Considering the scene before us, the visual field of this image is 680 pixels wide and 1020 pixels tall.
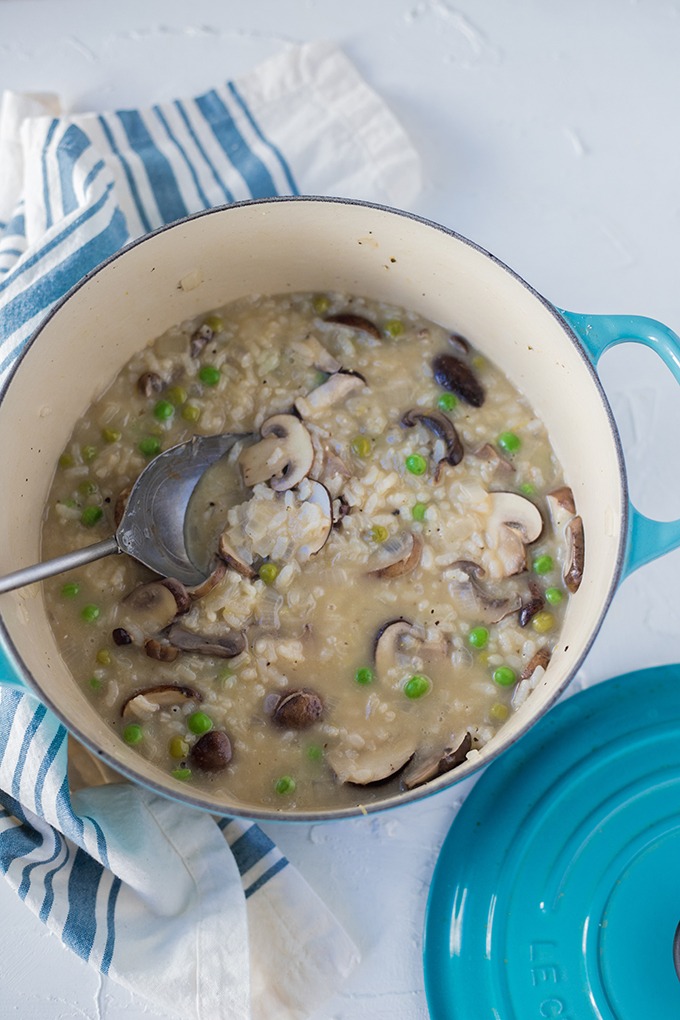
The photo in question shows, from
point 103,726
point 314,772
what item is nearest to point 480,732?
point 314,772

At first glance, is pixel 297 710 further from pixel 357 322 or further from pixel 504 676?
pixel 357 322

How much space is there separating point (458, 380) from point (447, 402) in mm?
63

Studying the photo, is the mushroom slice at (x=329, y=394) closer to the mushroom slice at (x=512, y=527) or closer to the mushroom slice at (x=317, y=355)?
the mushroom slice at (x=317, y=355)

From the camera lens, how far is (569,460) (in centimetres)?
257

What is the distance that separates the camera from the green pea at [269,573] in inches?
96.9

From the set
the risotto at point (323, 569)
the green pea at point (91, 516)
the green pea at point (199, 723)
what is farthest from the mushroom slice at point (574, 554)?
the green pea at point (91, 516)

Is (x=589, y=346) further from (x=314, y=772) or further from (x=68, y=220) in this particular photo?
(x=68, y=220)

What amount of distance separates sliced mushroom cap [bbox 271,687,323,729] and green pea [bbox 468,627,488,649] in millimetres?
382

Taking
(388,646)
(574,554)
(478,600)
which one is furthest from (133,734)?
(574,554)

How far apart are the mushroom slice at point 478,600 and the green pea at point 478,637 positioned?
0.09 ft

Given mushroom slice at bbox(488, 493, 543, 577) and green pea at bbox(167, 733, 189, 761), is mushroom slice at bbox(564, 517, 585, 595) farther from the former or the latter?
green pea at bbox(167, 733, 189, 761)

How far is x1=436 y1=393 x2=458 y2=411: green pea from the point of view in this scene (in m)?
2.60

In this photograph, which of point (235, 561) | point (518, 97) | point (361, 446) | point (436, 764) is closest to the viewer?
point (436, 764)

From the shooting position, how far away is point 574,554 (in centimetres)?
249
